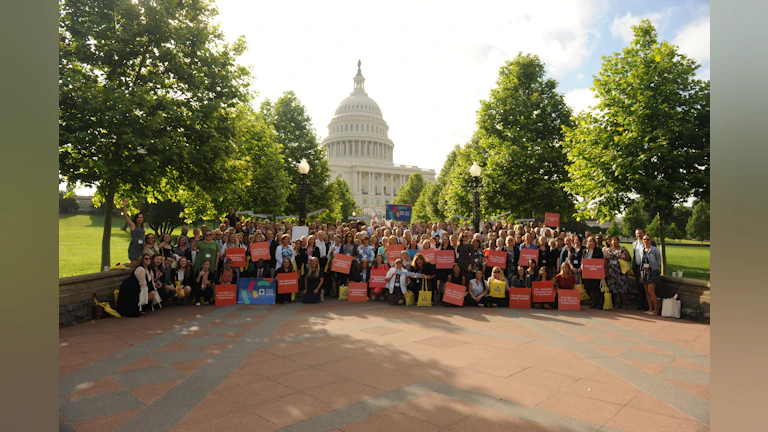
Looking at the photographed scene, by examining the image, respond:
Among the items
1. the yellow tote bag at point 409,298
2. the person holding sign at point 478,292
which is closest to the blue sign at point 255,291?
the yellow tote bag at point 409,298

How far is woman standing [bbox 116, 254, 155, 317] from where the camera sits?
1015 centimetres

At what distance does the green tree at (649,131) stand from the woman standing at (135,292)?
1377 cm

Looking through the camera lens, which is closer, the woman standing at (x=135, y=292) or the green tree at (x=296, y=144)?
the woman standing at (x=135, y=292)

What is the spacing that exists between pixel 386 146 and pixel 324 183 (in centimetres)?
10213

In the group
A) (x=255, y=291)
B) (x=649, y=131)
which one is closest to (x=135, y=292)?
(x=255, y=291)

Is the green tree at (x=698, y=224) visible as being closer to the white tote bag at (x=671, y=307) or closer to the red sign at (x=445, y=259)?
the white tote bag at (x=671, y=307)

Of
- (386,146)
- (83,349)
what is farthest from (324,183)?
(386,146)

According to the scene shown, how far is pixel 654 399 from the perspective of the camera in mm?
5477

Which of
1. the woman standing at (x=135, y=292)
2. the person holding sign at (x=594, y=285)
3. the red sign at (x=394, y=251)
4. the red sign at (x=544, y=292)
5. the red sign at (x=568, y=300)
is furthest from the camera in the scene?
the red sign at (x=394, y=251)

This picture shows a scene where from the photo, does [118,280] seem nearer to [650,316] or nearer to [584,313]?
[584,313]

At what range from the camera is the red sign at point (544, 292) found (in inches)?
467

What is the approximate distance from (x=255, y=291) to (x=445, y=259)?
5481mm

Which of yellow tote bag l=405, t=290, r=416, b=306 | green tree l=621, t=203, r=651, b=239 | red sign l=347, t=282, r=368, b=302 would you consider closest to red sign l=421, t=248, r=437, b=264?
yellow tote bag l=405, t=290, r=416, b=306

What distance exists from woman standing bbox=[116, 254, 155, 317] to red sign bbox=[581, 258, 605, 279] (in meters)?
11.3
